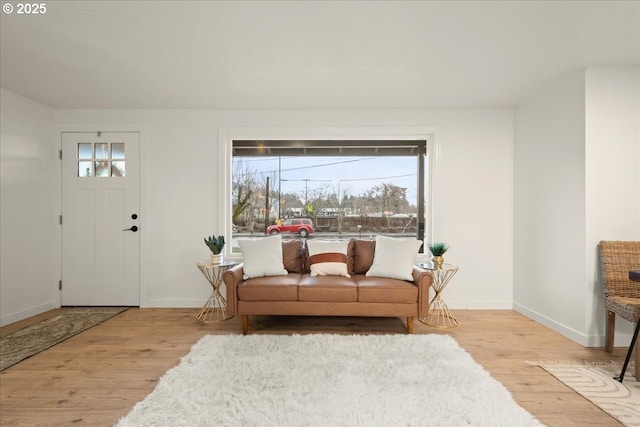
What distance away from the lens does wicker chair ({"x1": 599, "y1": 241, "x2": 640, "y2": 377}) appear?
8.89 ft

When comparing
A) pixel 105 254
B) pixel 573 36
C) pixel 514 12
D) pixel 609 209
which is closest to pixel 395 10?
pixel 514 12

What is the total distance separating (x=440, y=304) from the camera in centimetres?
398

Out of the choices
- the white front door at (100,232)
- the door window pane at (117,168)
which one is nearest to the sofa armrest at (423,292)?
the white front door at (100,232)

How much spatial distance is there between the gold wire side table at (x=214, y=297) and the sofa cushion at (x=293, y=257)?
2.05 ft

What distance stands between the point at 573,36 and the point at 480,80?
0.86 m

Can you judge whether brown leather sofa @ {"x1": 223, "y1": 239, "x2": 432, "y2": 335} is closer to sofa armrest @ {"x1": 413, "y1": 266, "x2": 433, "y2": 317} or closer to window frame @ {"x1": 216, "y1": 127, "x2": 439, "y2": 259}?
sofa armrest @ {"x1": 413, "y1": 266, "x2": 433, "y2": 317}

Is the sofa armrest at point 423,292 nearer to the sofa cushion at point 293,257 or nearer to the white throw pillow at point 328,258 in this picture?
the white throw pillow at point 328,258

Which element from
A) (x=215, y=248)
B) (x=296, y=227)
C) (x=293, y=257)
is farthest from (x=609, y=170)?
(x=215, y=248)

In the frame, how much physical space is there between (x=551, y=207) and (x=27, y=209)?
6164mm

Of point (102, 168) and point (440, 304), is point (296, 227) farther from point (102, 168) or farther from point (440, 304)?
point (102, 168)

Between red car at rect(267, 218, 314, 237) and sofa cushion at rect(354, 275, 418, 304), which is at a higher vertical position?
red car at rect(267, 218, 314, 237)

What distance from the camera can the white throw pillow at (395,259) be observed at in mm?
3378

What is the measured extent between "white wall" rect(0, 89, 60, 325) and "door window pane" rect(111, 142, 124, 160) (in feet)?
2.37

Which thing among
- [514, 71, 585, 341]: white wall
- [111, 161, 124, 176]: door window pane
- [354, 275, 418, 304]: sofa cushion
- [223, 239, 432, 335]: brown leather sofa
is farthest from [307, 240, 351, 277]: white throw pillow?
[111, 161, 124, 176]: door window pane
